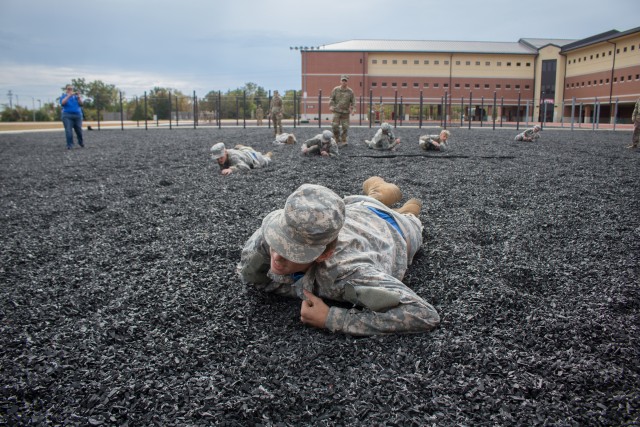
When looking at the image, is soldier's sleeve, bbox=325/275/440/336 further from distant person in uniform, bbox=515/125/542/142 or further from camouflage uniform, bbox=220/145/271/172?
distant person in uniform, bbox=515/125/542/142

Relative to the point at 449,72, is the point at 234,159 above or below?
below

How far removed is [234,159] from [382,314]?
639cm

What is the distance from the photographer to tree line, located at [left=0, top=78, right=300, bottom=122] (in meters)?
27.7

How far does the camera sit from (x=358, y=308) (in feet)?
8.75

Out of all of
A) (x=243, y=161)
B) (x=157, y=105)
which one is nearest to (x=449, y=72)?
(x=157, y=105)

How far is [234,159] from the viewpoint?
8.38 m

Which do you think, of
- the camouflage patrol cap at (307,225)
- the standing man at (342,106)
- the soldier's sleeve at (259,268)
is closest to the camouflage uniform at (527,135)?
the standing man at (342,106)

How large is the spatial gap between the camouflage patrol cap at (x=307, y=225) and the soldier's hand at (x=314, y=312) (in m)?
0.35

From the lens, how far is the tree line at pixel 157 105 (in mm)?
27748

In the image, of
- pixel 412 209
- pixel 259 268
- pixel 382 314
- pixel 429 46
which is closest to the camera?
pixel 382 314

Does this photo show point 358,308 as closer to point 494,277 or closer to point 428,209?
point 494,277

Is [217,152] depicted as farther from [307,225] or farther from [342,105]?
[307,225]

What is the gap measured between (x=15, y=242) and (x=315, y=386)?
347cm

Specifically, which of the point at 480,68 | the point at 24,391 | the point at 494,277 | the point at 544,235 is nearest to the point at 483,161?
the point at 544,235
